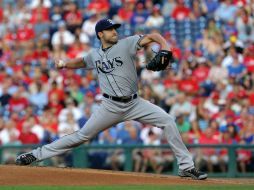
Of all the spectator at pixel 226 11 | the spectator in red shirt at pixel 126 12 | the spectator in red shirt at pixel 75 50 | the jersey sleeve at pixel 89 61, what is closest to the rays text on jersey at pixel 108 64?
the jersey sleeve at pixel 89 61

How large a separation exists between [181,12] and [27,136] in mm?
4281

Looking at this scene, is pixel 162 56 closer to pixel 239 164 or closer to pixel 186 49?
pixel 239 164

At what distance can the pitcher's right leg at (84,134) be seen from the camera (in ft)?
29.0

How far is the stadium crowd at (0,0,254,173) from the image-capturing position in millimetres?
13438

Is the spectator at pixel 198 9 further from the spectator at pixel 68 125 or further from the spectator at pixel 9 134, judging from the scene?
the spectator at pixel 9 134

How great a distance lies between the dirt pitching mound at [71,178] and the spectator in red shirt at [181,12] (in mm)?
7358

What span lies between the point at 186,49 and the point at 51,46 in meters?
3.06

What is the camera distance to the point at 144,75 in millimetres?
14969

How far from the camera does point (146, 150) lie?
43.1 feet

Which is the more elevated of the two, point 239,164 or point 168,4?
point 168,4

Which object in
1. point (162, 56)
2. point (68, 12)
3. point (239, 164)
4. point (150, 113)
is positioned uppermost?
point (68, 12)

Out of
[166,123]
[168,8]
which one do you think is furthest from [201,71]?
[166,123]

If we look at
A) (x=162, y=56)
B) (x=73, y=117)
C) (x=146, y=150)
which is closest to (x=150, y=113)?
(x=162, y=56)

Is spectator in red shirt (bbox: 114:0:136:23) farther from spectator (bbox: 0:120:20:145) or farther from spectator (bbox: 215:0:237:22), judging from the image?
spectator (bbox: 0:120:20:145)
